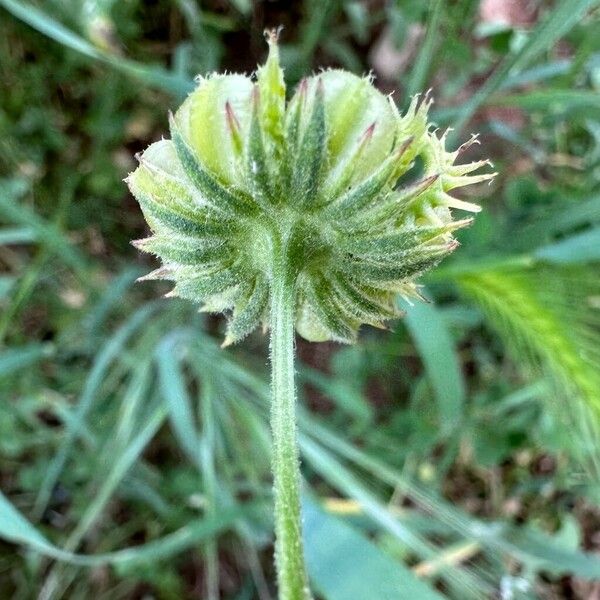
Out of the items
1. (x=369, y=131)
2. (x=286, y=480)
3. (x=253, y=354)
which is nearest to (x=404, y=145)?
(x=369, y=131)

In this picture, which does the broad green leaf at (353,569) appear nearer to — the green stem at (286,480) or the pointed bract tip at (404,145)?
the green stem at (286,480)

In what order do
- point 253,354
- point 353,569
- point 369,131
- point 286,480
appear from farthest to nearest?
point 253,354 < point 353,569 < point 369,131 < point 286,480

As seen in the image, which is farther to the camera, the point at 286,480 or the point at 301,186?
the point at 301,186

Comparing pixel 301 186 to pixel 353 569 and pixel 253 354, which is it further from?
pixel 253 354

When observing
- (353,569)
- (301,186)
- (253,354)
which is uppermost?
(253,354)

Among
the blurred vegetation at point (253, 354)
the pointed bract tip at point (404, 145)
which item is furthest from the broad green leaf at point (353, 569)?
the pointed bract tip at point (404, 145)

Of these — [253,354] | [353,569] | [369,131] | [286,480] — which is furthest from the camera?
[253,354]
